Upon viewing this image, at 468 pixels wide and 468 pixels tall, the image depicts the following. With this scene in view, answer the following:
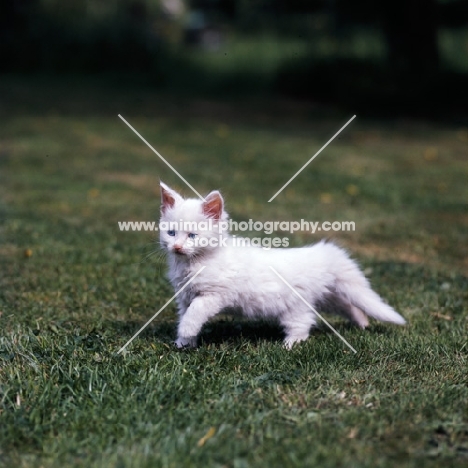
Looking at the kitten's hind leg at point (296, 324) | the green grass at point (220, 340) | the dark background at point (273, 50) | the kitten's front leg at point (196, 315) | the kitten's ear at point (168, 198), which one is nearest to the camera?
the green grass at point (220, 340)

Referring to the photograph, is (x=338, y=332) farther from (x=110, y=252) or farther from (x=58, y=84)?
(x=58, y=84)

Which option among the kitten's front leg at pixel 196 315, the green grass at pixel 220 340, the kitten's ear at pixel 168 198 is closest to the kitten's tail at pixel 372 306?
the green grass at pixel 220 340

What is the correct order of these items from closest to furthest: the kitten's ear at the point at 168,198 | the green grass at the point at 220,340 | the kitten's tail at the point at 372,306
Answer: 1. the green grass at the point at 220,340
2. the kitten's ear at the point at 168,198
3. the kitten's tail at the point at 372,306

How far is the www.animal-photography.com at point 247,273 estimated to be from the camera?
3.34 metres

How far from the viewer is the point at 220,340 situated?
15.1ft

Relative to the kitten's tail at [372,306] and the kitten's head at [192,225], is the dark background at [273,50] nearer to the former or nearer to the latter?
the kitten's tail at [372,306]

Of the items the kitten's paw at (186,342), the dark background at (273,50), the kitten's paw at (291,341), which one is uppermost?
the kitten's paw at (186,342)

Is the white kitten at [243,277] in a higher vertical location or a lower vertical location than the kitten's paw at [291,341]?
higher

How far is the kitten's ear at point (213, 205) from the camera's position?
167 inches

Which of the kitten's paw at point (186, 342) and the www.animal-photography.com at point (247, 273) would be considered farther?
the kitten's paw at point (186, 342)

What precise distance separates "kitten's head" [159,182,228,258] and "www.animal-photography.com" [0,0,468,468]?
0.04ft

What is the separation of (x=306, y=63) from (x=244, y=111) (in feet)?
8.46

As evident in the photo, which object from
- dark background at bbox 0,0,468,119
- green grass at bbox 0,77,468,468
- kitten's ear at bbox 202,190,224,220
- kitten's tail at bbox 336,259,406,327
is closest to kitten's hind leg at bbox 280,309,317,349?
green grass at bbox 0,77,468,468

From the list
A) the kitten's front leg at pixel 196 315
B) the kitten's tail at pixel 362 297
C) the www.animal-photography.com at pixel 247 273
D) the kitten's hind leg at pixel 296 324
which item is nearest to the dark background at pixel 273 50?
the www.animal-photography.com at pixel 247 273
